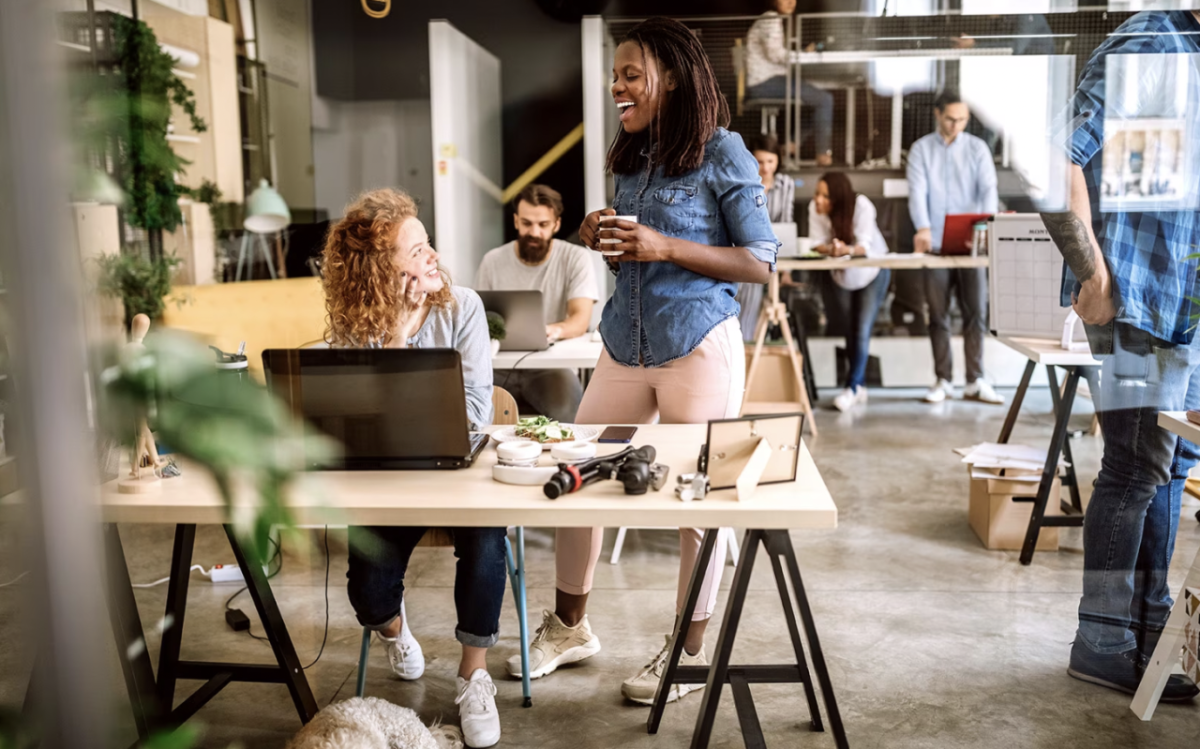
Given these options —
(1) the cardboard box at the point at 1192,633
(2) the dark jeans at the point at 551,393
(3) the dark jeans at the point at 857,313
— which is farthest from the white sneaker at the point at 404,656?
(3) the dark jeans at the point at 857,313

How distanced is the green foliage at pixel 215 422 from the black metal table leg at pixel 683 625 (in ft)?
3.90

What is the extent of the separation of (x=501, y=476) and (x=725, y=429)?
37cm

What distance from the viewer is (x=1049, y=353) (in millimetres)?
2826

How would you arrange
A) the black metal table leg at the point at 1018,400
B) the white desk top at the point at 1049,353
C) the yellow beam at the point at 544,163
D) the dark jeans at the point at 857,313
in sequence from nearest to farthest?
the white desk top at the point at 1049,353, the yellow beam at the point at 544,163, the black metal table leg at the point at 1018,400, the dark jeans at the point at 857,313

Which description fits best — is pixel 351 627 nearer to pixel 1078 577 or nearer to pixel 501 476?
pixel 501 476

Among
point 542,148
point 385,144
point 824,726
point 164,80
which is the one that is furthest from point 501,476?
point 542,148

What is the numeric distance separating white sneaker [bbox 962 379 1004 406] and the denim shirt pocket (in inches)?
153

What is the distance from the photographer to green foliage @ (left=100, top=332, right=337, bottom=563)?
61 cm

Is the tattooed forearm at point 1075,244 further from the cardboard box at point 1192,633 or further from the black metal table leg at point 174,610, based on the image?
the black metal table leg at point 174,610

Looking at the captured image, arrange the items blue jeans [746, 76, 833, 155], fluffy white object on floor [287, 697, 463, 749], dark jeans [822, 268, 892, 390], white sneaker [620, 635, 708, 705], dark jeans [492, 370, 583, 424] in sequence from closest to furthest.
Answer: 1. fluffy white object on floor [287, 697, 463, 749]
2. white sneaker [620, 635, 708, 705]
3. dark jeans [492, 370, 583, 424]
4. blue jeans [746, 76, 833, 155]
5. dark jeans [822, 268, 892, 390]

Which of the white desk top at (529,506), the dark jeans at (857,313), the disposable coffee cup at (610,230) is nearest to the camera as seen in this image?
the white desk top at (529,506)

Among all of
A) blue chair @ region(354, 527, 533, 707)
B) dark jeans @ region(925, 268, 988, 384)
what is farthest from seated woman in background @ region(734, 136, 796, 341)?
blue chair @ region(354, 527, 533, 707)

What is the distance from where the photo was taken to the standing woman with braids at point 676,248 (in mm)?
2059

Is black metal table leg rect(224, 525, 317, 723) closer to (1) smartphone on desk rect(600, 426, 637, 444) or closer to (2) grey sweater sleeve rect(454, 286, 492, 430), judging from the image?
(2) grey sweater sleeve rect(454, 286, 492, 430)
